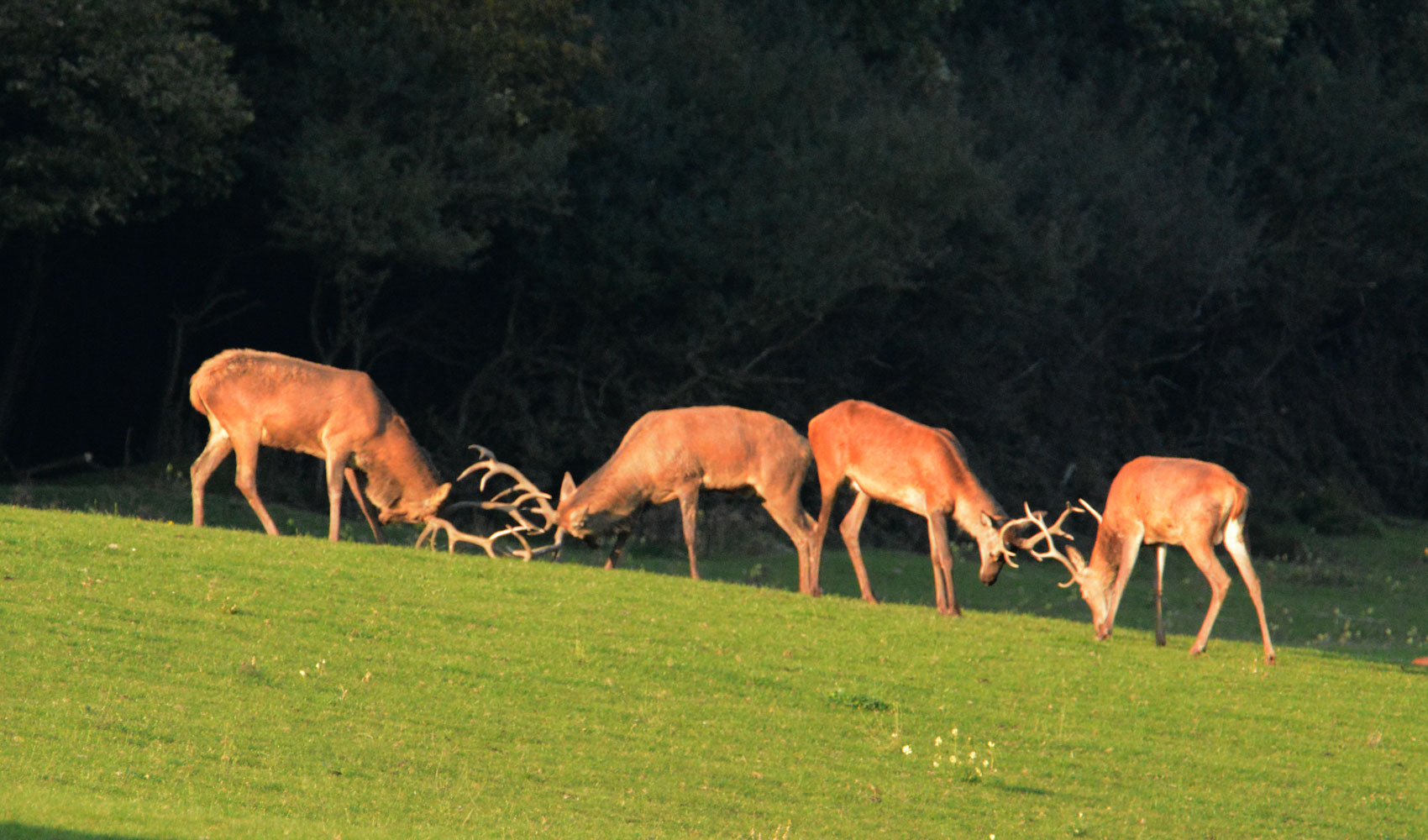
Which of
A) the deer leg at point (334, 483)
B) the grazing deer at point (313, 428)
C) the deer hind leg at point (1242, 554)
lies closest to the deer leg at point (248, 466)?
the grazing deer at point (313, 428)

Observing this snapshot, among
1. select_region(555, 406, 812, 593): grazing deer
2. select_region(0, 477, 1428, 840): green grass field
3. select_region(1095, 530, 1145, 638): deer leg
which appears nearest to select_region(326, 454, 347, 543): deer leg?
select_region(0, 477, 1428, 840): green grass field

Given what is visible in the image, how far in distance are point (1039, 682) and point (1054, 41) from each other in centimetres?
3308

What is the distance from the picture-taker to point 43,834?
25.6ft

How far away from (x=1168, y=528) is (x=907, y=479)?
2.54 meters

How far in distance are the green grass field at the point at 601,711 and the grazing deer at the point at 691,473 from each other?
2.85 ft

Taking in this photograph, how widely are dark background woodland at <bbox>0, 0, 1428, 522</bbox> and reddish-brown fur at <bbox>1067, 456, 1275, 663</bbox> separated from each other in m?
12.0

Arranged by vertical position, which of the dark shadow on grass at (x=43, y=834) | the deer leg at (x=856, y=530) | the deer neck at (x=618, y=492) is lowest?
the deer leg at (x=856, y=530)

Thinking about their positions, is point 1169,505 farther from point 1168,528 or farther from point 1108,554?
point 1108,554

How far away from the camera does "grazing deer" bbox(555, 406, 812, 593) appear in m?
18.4

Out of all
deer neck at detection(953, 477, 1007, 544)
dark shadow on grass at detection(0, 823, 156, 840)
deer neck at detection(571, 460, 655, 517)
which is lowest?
deer neck at detection(571, 460, 655, 517)

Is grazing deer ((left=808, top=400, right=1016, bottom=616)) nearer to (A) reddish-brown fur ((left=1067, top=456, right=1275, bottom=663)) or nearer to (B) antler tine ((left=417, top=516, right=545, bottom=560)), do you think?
(A) reddish-brown fur ((left=1067, top=456, right=1275, bottom=663))

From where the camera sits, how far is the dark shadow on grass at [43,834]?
25.4 feet

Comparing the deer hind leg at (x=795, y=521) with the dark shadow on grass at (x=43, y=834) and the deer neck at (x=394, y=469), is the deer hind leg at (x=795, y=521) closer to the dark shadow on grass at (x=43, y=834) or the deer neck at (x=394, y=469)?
the deer neck at (x=394, y=469)

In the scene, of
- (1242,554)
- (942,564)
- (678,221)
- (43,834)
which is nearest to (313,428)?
(942,564)
